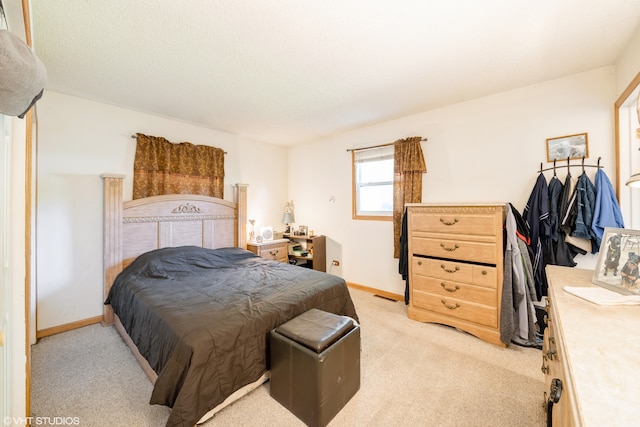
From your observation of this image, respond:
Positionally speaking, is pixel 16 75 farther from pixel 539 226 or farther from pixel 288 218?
pixel 288 218

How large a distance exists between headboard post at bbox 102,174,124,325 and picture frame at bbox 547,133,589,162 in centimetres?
440

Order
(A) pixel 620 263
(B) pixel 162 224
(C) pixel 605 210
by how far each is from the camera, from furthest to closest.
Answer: (B) pixel 162 224 → (C) pixel 605 210 → (A) pixel 620 263

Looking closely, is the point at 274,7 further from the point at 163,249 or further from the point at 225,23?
the point at 163,249

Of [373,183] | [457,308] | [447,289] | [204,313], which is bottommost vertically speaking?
[457,308]

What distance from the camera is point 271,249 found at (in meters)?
3.95

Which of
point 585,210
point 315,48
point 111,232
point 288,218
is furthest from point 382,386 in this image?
point 288,218

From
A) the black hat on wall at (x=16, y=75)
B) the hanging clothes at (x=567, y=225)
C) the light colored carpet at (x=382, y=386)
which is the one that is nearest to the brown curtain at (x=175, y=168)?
the light colored carpet at (x=382, y=386)

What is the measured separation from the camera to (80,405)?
1.65m

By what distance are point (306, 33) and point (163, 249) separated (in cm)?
263

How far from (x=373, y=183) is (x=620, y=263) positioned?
2.83 metres

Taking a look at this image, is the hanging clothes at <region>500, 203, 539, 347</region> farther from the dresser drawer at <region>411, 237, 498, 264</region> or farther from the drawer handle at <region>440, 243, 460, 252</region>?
the drawer handle at <region>440, 243, 460, 252</region>

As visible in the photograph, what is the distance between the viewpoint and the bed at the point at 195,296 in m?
1.43

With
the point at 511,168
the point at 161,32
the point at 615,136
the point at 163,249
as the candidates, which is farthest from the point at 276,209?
the point at 615,136

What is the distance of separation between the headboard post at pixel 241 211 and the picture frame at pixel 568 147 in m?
3.67
